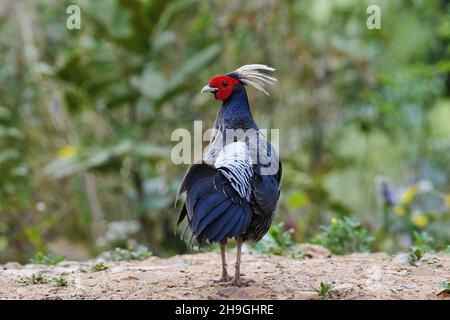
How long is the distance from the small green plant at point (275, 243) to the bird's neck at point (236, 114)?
1343 mm

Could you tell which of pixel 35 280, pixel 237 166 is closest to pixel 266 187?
pixel 237 166

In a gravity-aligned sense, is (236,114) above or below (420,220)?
above

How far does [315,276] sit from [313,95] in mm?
6093

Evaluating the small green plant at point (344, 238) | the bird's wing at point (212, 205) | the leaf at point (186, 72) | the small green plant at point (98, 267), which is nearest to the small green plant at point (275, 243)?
the small green plant at point (344, 238)

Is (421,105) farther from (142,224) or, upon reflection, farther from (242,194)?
(242,194)

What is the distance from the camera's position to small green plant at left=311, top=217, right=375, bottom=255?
602 centimetres

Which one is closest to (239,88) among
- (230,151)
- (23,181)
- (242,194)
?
(230,151)

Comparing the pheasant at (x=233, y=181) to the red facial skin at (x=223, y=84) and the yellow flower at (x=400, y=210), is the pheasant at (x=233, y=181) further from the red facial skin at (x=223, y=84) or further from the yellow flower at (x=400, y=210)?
the yellow flower at (x=400, y=210)

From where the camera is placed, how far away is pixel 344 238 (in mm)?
6117

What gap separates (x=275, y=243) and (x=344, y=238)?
629 millimetres

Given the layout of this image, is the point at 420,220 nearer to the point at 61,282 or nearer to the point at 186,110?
the point at 186,110

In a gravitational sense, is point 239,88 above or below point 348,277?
above

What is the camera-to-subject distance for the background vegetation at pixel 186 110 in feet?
28.3

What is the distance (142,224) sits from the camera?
347 inches
